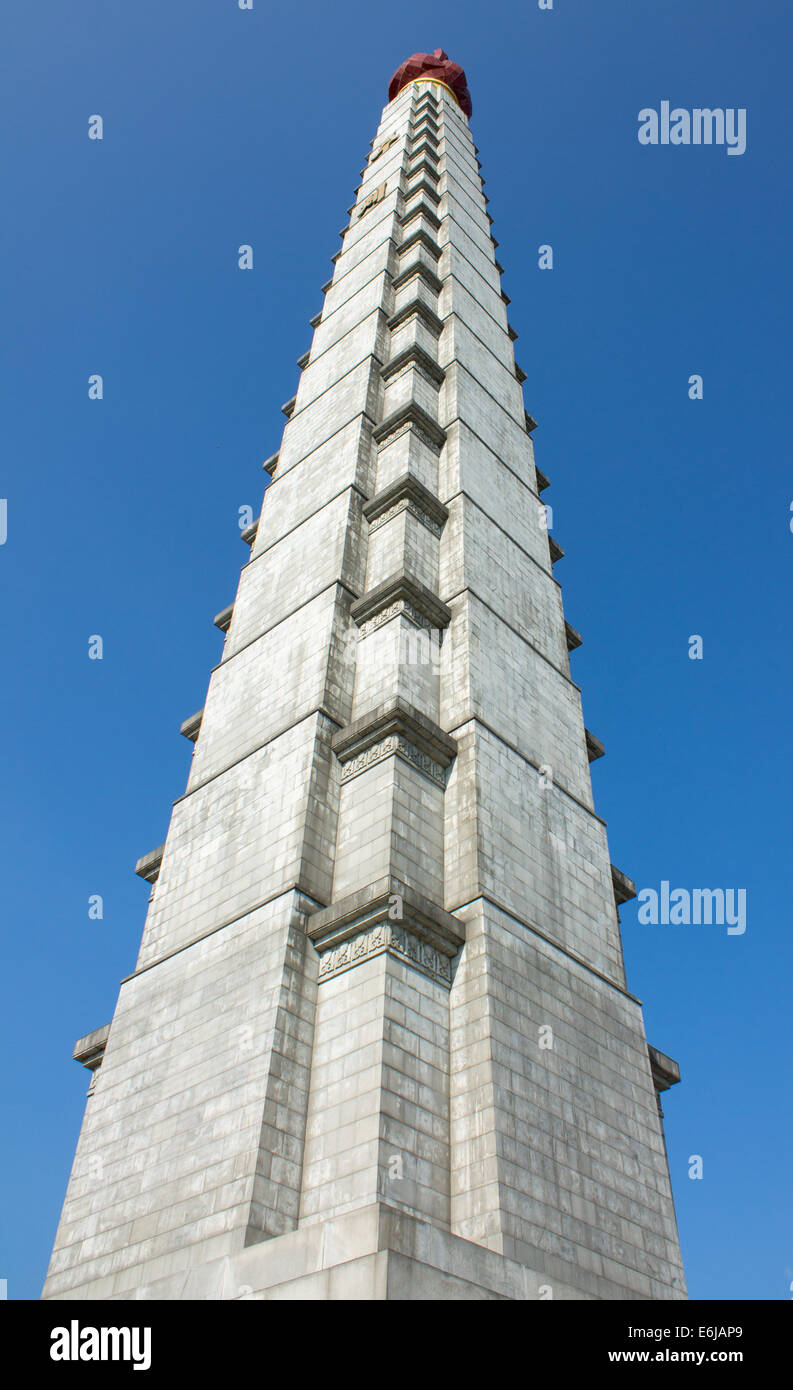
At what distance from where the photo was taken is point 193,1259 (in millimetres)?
14758

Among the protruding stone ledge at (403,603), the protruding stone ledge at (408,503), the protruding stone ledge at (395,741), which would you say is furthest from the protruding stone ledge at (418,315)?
the protruding stone ledge at (395,741)

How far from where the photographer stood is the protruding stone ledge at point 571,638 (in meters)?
30.3

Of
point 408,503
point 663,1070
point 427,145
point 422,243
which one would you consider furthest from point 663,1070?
point 427,145

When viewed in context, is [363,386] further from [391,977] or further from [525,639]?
[391,977]

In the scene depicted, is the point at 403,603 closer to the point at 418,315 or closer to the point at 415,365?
the point at 415,365

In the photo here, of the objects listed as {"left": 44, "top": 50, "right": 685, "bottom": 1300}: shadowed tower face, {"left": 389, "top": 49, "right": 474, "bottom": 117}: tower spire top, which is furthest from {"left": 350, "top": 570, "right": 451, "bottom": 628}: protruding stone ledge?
{"left": 389, "top": 49, "right": 474, "bottom": 117}: tower spire top

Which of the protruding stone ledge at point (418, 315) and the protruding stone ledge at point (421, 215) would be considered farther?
the protruding stone ledge at point (421, 215)

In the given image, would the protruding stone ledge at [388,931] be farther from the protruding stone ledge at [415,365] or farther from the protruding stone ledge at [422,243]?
the protruding stone ledge at [422,243]

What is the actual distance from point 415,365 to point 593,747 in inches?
522

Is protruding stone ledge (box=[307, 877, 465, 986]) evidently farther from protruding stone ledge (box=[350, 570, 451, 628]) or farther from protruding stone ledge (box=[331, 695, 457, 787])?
protruding stone ledge (box=[350, 570, 451, 628])

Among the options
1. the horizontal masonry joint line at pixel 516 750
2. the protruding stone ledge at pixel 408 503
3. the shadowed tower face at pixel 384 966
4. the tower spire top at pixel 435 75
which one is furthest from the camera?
the tower spire top at pixel 435 75

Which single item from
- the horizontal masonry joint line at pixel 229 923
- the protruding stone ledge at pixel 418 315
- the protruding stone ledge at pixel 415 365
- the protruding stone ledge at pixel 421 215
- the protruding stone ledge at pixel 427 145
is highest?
the protruding stone ledge at pixel 427 145

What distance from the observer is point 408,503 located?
26.5 metres

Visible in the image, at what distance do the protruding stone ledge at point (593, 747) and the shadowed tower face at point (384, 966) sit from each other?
4.1 inches
